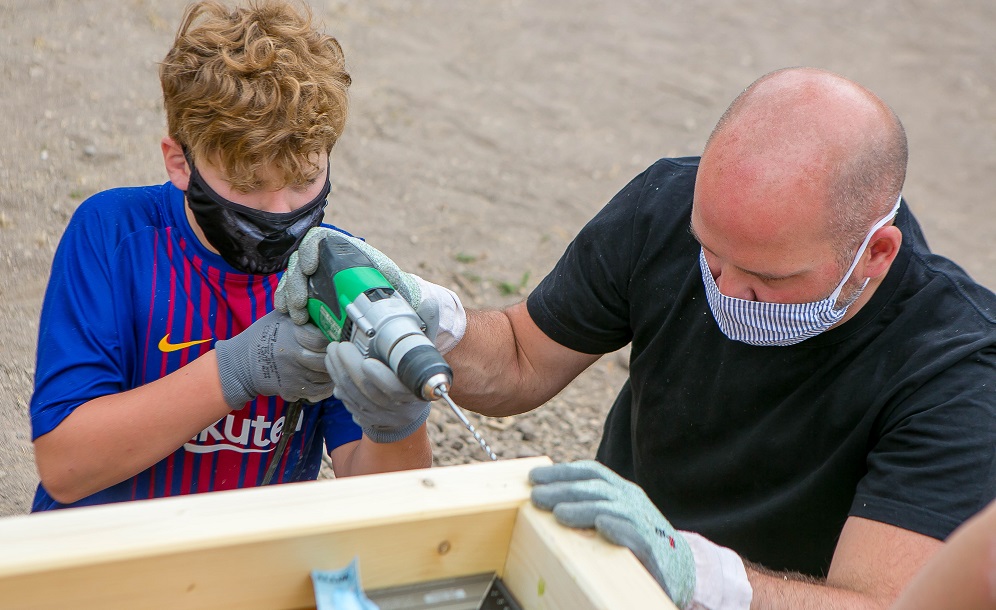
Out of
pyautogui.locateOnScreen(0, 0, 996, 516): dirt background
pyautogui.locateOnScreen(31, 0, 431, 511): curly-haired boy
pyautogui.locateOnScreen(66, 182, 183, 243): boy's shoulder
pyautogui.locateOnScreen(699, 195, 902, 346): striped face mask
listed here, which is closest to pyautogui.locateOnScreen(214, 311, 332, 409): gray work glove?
pyautogui.locateOnScreen(31, 0, 431, 511): curly-haired boy

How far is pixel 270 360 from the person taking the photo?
82.4 inches

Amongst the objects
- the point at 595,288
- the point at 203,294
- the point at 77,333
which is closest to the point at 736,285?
the point at 595,288

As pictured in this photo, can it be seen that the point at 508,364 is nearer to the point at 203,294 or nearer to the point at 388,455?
the point at 388,455

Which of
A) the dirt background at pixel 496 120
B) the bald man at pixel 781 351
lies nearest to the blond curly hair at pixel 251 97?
the bald man at pixel 781 351

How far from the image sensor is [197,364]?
213 cm

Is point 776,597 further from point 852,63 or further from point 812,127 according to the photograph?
point 852,63

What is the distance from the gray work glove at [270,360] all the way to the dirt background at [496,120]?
1715 millimetres

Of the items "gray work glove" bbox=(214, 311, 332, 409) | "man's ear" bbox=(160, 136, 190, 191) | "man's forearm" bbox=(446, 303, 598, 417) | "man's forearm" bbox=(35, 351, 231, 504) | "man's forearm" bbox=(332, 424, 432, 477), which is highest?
"man's ear" bbox=(160, 136, 190, 191)

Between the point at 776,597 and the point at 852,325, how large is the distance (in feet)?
2.54

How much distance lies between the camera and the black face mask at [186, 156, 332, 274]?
2174mm

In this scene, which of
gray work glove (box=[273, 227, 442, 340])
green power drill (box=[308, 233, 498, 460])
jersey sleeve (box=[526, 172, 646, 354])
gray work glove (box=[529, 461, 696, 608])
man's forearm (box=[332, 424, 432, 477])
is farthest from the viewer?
jersey sleeve (box=[526, 172, 646, 354])

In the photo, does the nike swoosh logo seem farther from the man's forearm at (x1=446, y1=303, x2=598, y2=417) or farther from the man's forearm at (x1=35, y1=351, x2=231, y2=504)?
the man's forearm at (x1=446, y1=303, x2=598, y2=417)

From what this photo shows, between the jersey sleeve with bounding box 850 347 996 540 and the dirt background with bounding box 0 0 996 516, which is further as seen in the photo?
the dirt background with bounding box 0 0 996 516

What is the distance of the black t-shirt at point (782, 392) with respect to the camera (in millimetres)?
2227
